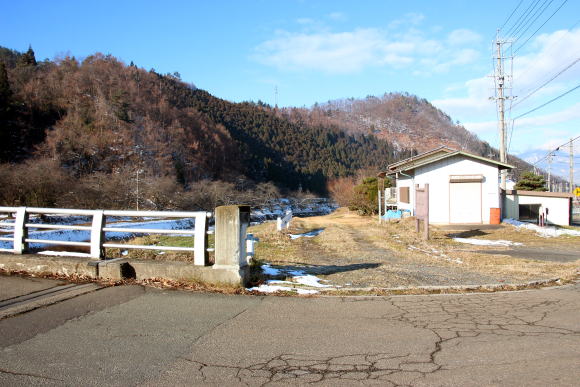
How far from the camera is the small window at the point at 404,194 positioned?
30.0m

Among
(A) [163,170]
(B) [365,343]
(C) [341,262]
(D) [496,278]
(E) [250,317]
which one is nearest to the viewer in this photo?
(B) [365,343]

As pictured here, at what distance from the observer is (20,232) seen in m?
7.57

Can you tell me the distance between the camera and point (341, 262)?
11039 mm

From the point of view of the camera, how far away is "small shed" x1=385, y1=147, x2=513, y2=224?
24.4 metres

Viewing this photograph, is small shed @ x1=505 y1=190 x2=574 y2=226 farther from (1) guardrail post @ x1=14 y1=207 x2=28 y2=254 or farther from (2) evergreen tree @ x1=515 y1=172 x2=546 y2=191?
(1) guardrail post @ x1=14 y1=207 x2=28 y2=254

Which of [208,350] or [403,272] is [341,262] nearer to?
[403,272]

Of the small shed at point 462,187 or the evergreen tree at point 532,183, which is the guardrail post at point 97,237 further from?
the evergreen tree at point 532,183

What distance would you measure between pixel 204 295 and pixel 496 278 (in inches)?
234

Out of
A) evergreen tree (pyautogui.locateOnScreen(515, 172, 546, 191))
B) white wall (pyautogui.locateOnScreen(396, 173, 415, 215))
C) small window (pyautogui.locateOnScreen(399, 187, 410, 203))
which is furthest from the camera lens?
evergreen tree (pyautogui.locateOnScreen(515, 172, 546, 191))

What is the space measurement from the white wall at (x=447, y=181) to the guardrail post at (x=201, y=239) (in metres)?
20.4

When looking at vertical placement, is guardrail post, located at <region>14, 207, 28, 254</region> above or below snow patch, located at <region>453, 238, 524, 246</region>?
above

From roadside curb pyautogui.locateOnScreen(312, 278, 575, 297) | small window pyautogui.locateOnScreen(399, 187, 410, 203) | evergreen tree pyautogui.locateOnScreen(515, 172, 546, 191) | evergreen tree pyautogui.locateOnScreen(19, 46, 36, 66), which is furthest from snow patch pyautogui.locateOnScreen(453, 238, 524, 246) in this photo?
evergreen tree pyautogui.locateOnScreen(19, 46, 36, 66)

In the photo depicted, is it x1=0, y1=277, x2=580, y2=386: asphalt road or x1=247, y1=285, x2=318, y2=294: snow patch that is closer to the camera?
x1=0, y1=277, x2=580, y2=386: asphalt road

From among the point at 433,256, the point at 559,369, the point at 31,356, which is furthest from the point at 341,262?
the point at 31,356
